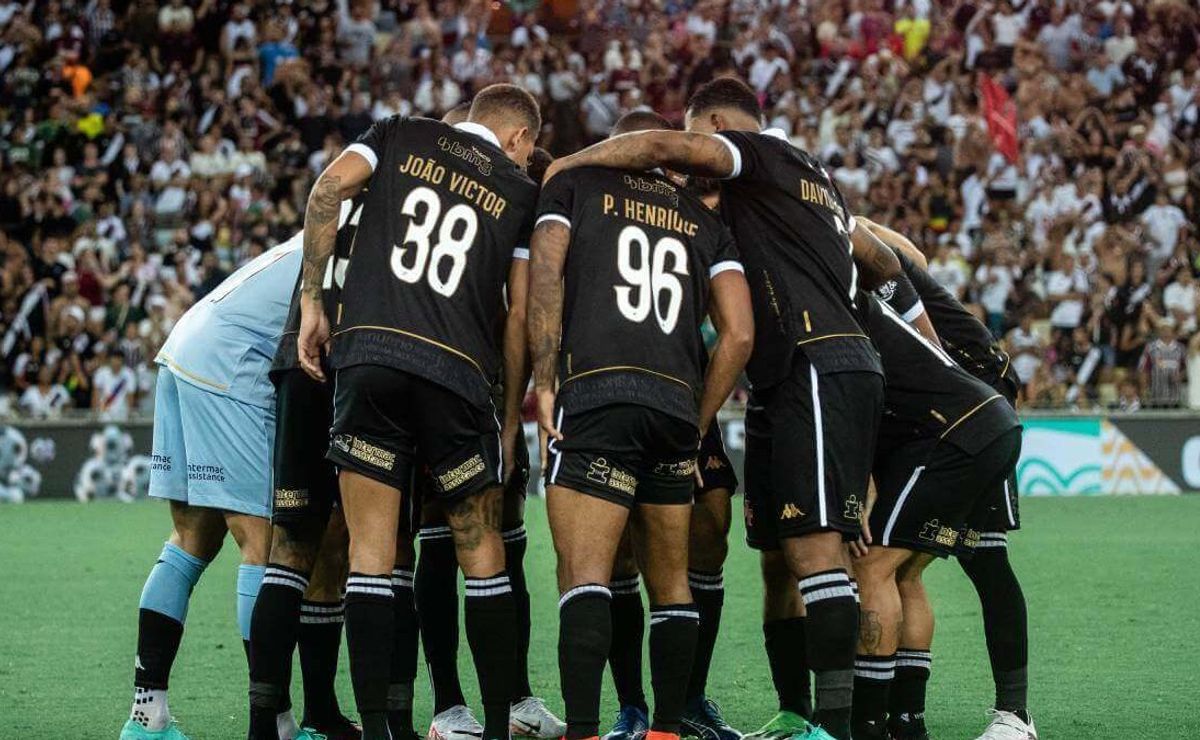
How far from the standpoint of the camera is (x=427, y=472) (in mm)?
5840

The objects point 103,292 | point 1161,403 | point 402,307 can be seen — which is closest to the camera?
point 402,307

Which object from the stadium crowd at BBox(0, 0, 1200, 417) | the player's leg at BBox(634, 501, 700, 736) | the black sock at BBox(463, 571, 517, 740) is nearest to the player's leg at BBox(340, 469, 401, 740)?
the black sock at BBox(463, 571, 517, 740)

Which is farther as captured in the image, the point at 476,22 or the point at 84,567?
the point at 476,22

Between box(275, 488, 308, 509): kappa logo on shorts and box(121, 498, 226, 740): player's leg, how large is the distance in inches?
22.5

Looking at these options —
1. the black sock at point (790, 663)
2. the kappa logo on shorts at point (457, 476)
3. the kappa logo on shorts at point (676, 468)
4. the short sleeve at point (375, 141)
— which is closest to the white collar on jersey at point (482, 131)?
the short sleeve at point (375, 141)

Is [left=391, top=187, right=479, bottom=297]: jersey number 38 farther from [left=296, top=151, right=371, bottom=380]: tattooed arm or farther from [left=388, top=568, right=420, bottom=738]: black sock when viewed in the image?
[left=388, top=568, right=420, bottom=738]: black sock

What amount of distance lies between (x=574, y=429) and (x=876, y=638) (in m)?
1.45

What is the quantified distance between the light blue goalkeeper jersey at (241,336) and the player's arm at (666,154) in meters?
1.33

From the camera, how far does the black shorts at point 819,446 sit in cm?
585

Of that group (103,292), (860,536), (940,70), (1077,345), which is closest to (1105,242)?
(1077,345)

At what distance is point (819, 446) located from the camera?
5887 mm

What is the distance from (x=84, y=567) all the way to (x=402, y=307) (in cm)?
752

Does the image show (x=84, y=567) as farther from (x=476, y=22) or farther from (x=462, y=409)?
(x=476, y=22)

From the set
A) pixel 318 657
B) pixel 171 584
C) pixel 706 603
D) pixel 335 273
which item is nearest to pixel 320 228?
pixel 335 273
